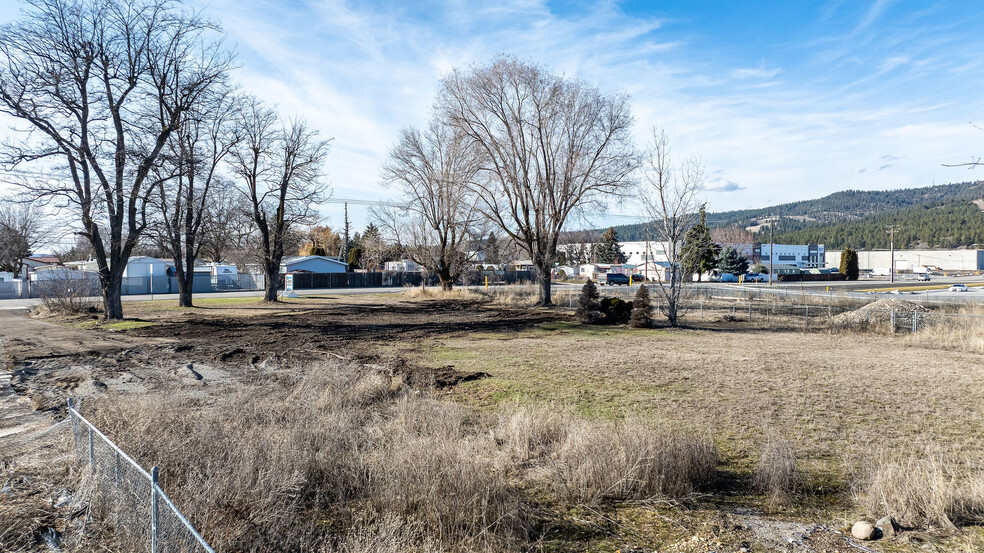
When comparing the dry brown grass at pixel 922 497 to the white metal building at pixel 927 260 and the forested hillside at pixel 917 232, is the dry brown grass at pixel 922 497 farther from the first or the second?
the forested hillside at pixel 917 232

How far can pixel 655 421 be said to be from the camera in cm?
760

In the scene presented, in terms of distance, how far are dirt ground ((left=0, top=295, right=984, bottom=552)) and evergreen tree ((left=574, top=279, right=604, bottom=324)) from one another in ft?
3.35

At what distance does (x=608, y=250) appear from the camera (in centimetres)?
9638

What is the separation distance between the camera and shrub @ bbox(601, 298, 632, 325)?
72.9ft

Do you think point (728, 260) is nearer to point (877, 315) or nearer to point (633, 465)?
point (877, 315)

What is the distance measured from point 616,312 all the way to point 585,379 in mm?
11667

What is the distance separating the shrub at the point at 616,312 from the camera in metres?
22.2

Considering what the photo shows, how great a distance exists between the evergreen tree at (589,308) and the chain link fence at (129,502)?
61.4ft

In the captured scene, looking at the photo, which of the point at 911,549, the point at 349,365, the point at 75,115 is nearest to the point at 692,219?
the point at 349,365

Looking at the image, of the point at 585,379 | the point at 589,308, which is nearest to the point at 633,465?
the point at 585,379

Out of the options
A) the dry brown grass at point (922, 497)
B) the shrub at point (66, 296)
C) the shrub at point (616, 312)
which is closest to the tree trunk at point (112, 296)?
the shrub at point (66, 296)

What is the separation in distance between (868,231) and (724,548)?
190582 mm

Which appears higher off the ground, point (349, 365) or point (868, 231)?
point (868, 231)

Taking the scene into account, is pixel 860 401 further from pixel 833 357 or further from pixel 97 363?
pixel 97 363
